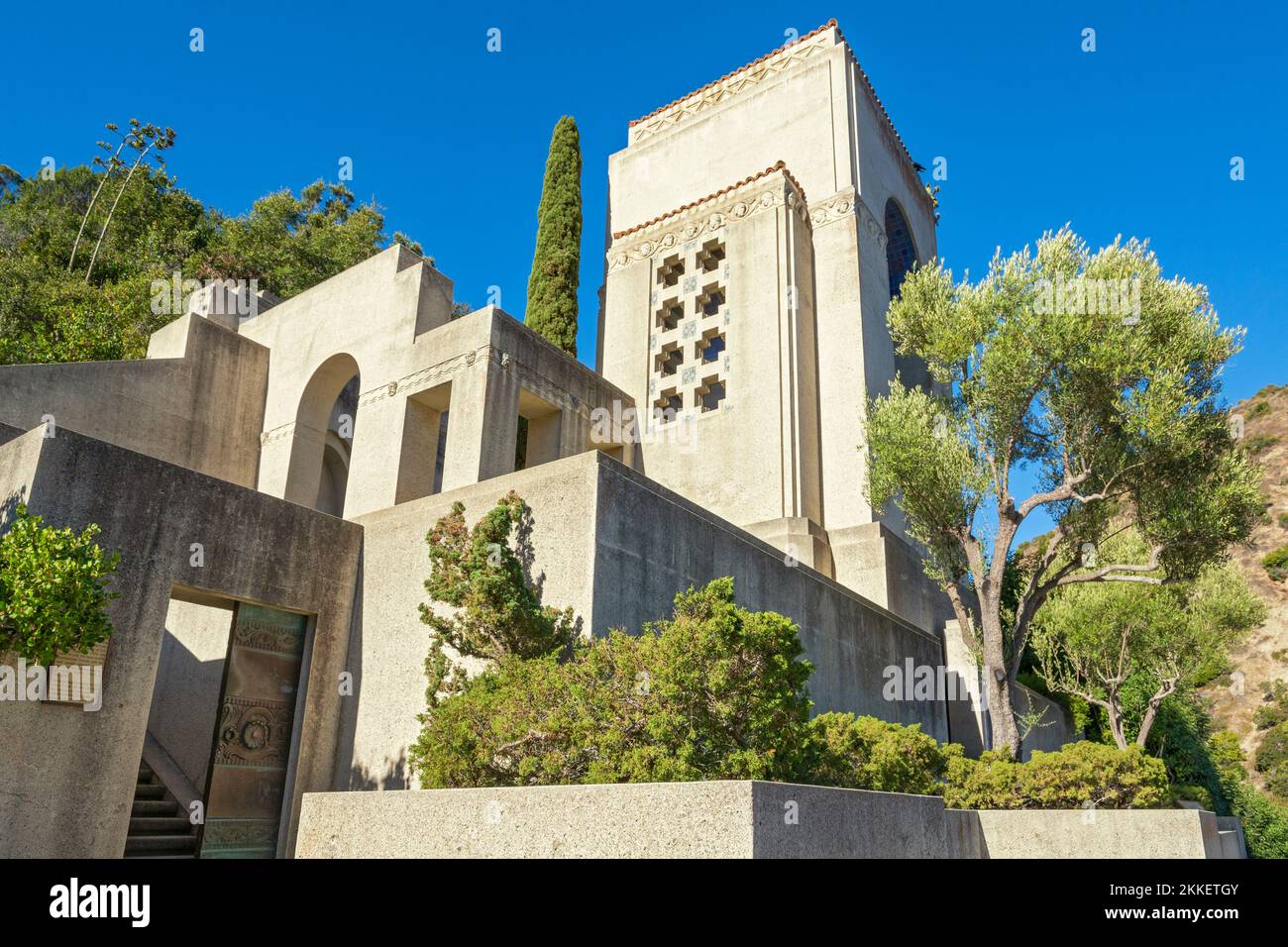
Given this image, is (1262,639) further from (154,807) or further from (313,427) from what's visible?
(154,807)

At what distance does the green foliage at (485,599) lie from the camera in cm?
966

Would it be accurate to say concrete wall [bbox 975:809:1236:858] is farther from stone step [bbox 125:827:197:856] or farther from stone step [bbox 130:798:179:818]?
stone step [bbox 130:798:179:818]

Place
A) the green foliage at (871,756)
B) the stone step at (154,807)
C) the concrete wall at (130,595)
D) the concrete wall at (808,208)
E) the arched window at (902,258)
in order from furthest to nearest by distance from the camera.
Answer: the arched window at (902,258), the concrete wall at (808,208), the stone step at (154,807), the green foliage at (871,756), the concrete wall at (130,595)

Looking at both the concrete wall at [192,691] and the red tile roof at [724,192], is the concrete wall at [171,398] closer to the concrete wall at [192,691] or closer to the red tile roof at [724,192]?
the concrete wall at [192,691]

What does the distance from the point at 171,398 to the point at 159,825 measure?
7.65 m

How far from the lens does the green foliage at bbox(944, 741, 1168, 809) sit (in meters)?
10.9

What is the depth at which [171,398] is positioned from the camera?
15.8 meters

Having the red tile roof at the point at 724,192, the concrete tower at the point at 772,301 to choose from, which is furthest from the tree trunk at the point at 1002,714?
the red tile roof at the point at 724,192

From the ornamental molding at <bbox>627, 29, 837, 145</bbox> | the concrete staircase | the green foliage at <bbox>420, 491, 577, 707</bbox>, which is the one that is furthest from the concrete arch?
the concrete staircase

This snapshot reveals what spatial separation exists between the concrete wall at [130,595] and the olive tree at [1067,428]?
985 centimetres
